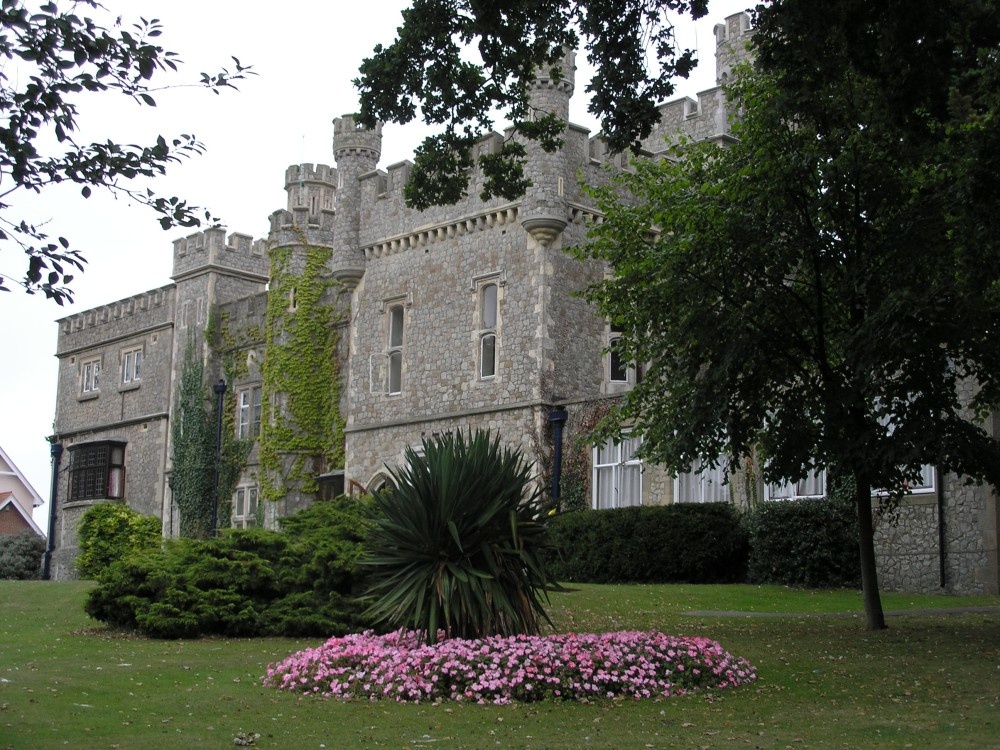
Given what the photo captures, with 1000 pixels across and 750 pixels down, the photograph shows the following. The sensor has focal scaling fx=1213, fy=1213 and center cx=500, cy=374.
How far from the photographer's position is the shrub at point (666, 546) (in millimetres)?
23531

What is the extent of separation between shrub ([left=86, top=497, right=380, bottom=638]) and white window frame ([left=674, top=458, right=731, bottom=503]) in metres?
11.6

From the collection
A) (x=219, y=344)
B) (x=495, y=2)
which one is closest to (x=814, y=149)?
(x=495, y=2)

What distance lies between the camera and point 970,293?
39.0 ft

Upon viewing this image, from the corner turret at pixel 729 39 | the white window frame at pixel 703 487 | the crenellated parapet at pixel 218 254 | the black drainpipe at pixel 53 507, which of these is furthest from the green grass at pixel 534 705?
the crenellated parapet at pixel 218 254

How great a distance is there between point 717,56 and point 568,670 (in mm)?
24025

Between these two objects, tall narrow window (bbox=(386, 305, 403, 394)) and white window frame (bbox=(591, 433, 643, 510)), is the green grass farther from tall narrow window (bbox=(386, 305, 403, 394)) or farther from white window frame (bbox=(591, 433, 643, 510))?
tall narrow window (bbox=(386, 305, 403, 394))

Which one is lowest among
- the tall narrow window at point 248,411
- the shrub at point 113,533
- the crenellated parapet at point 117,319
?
the shrub at point 113,533

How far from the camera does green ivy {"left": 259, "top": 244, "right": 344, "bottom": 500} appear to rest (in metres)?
34.8

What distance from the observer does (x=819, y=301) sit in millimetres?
14539

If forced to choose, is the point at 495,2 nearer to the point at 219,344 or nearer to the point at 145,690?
the point at 145,690

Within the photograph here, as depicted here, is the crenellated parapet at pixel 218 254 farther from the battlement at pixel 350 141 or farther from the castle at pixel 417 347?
the battlement at pixel 350 141

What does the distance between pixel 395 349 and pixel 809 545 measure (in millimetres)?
13258

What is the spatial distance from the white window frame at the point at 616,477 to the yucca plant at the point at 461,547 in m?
14.6

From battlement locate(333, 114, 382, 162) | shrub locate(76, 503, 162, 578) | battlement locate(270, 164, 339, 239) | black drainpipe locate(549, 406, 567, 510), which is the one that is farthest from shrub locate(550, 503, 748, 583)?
battlement locate(270, 164, 339, 239)
